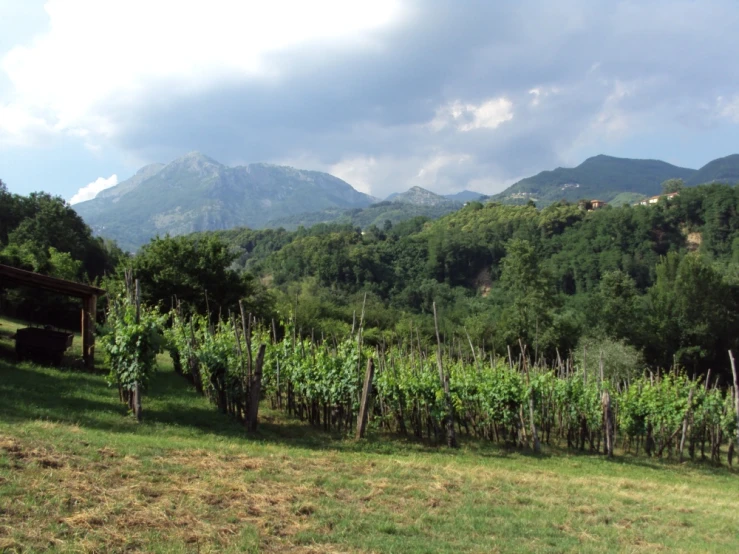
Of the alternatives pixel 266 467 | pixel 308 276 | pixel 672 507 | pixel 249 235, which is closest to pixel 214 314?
pixel 266 467

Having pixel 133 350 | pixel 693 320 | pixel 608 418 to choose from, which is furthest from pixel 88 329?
pixel 693 320

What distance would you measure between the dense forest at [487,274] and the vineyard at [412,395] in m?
1.78

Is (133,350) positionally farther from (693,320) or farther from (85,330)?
(693,320)

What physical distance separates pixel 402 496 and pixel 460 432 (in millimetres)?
8417

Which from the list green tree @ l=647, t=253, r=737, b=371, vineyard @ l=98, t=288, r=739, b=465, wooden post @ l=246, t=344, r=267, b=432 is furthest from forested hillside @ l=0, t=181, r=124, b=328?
green tree @ l=647, t=253, r=737, b=371

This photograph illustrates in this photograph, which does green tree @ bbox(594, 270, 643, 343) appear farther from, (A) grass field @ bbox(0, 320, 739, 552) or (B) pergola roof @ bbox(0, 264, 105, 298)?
(B) pergola roof @ bbox(0, 264, 105, 298)

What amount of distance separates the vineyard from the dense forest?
1.78 metres

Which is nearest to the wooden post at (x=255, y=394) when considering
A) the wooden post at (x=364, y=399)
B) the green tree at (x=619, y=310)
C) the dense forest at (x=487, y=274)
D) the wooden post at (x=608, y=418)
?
the wooden post at (x=364, y=399)

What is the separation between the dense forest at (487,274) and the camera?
97.3 feet

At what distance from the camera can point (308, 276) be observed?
77.5 metres

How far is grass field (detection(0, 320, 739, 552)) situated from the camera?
5.23 m

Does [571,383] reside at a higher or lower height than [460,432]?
higher

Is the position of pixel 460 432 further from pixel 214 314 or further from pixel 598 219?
pixel 598 219

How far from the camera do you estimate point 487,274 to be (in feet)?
286
